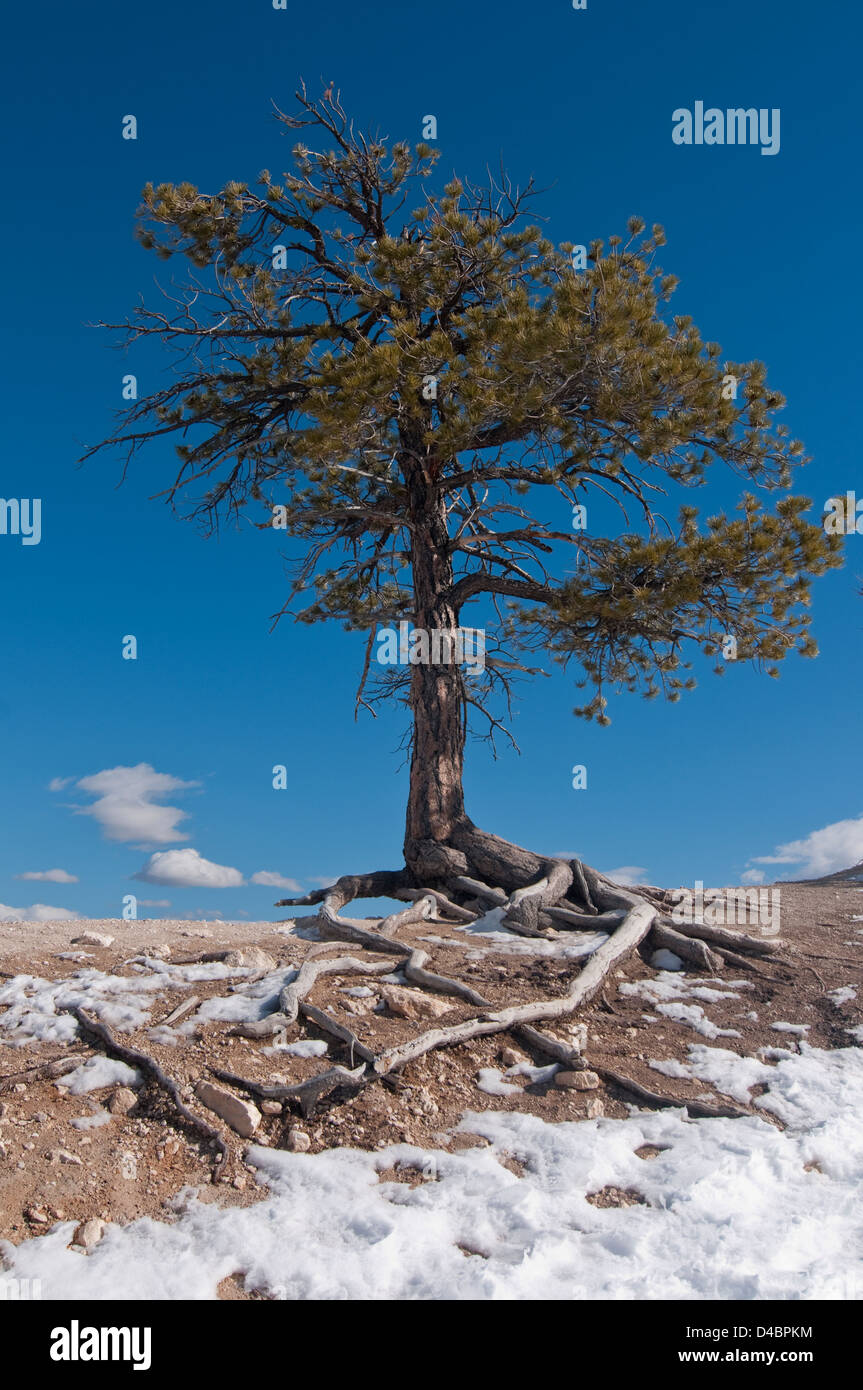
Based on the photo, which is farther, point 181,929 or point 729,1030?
point 181,929

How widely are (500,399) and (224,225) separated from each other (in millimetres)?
4759

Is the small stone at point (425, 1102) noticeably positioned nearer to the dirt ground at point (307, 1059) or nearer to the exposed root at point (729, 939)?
the dirt ground at point (307, 1059)

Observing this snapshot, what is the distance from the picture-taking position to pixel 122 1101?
5457mm

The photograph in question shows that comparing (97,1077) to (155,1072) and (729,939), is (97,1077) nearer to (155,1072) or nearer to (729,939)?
(155,1072)

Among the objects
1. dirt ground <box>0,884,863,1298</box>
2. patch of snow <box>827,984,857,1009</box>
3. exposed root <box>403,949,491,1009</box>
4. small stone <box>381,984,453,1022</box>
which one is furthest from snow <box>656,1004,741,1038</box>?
small stone <box>381,984,453,1022</box>

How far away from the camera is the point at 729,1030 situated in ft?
23.9

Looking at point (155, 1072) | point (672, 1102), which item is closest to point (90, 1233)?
point (155, 1072)

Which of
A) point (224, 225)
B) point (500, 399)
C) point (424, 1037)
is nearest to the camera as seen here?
point (424, 1037)

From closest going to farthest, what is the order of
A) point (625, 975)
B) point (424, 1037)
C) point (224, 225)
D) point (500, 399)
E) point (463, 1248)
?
point (463, 1248)
point (424, 1037)
point (625, 975)
point (500, 399)
point (224, 225)

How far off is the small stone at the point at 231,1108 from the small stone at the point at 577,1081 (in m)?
2.06

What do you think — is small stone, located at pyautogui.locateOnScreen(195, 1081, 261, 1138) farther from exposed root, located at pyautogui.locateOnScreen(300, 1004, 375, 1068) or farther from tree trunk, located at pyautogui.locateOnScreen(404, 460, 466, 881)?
tree trunk, located at pyautogui.locateOnScreen(404, 460, 466, 881)
